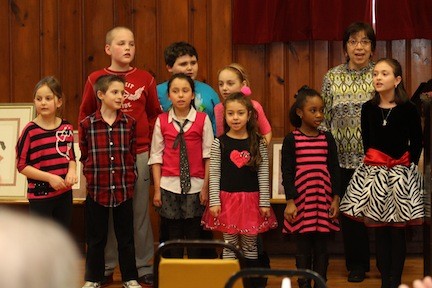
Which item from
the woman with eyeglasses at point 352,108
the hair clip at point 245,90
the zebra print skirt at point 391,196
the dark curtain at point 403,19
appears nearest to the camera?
the zebra print skirt at point 391,196

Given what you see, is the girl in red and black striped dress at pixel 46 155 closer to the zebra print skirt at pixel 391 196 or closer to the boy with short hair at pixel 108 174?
the boy with short hair at pixel 108 174

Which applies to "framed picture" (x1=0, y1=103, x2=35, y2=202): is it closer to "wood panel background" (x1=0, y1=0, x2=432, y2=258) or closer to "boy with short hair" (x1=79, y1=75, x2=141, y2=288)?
"wood panel background" (x1=0, y1=0, x2=432, y2=258)

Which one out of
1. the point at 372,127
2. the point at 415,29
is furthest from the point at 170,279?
the point at 415,29

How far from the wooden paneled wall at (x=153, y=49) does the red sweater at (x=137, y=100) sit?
1.18 meters

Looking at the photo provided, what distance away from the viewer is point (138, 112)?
478cm

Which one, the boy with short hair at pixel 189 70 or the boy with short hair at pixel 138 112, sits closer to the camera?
the boy with short hair at pixel 138 112

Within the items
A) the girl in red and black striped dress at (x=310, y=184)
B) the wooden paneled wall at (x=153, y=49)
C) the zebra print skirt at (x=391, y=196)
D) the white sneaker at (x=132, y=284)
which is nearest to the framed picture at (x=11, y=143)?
the wooden paneled wall at (x=153, y=49)

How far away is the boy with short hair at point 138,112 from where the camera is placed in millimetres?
4758

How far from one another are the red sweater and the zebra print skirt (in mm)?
1388

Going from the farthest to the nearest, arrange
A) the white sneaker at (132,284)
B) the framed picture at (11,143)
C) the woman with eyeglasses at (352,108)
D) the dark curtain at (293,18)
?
1. the framed picture at (11,143)
2. the dark curtain at (293,18)
3. the woman with eyeglasses at (352,108)
4. the white sneaker at (132,284)

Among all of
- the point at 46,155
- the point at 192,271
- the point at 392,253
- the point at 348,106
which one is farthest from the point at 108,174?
the point at 192,271

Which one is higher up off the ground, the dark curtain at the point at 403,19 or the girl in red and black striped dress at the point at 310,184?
the dark curtain at the point at 403,19

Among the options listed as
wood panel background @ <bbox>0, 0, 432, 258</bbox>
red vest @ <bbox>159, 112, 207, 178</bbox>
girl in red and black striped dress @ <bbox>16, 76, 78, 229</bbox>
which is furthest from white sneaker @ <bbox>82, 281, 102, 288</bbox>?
wood panel background @ <bbox>0, 0, 432, 258</bbox>

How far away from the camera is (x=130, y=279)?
15.1 ft
